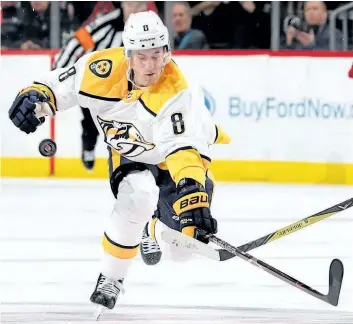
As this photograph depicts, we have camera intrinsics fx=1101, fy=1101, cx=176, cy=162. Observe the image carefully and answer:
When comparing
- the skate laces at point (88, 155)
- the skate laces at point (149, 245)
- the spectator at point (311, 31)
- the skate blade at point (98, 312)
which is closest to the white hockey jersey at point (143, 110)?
the skate blade at point (98, 312)

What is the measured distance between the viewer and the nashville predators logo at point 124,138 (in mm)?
3750

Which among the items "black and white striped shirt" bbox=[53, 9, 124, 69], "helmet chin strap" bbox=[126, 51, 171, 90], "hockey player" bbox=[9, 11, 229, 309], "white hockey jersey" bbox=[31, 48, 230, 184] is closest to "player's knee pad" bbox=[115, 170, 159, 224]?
"hockey player" bbox=[9, 11, 229, 309]

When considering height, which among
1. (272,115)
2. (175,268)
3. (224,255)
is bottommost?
(272,115)

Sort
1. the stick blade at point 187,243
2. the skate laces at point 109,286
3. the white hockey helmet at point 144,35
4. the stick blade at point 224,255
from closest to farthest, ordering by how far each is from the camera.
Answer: the stick blade at point 187,243, the stick blade at point 224,255, the white hockey helmet at point 144,35, the skate laces at point 109,286

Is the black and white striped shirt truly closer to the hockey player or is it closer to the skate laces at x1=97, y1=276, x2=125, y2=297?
the hockey player

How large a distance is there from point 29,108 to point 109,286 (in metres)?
0.68

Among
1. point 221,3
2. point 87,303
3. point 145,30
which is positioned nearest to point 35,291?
point 87,303

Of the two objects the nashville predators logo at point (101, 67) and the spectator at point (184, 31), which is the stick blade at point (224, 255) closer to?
the nashville predators logo at point (101, 67)

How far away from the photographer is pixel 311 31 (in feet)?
25.6

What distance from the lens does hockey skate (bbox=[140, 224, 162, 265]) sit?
4500 millimetres

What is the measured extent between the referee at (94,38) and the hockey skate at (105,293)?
383 centimetres

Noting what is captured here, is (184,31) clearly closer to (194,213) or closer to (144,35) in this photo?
(144,35)

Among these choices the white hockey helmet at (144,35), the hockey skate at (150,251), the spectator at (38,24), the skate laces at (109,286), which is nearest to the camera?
the white hockey helmet at (144,35)

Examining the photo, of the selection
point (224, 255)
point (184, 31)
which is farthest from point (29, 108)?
point (184, 31)
